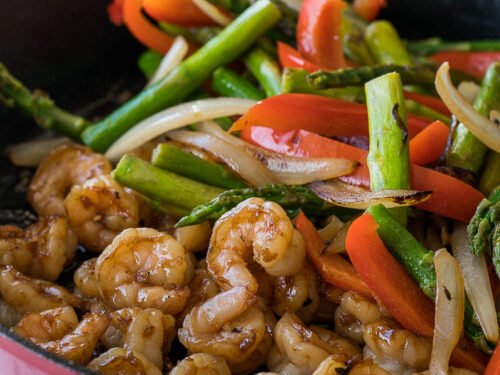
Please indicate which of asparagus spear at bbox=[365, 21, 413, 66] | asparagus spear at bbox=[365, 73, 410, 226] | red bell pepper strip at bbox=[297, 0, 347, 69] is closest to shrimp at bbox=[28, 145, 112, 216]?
red bell pepper strip at bbox=[297, 0, 347, 69]

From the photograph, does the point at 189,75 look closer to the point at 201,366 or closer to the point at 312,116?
the point at 312,116

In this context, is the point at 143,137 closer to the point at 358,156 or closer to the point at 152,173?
the point at 152,173

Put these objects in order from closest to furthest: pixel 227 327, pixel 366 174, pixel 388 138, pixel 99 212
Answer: pixel 227 327 → pixel 388 138 → pixel 366 174 → pixel 99 212

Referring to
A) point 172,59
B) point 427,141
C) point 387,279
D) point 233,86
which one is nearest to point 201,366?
point 387,279

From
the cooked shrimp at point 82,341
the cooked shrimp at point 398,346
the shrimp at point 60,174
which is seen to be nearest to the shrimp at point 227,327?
the cooked shrimp at point 82,341

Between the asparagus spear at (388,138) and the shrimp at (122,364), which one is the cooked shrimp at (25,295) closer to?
the shrimp at (122,364)
